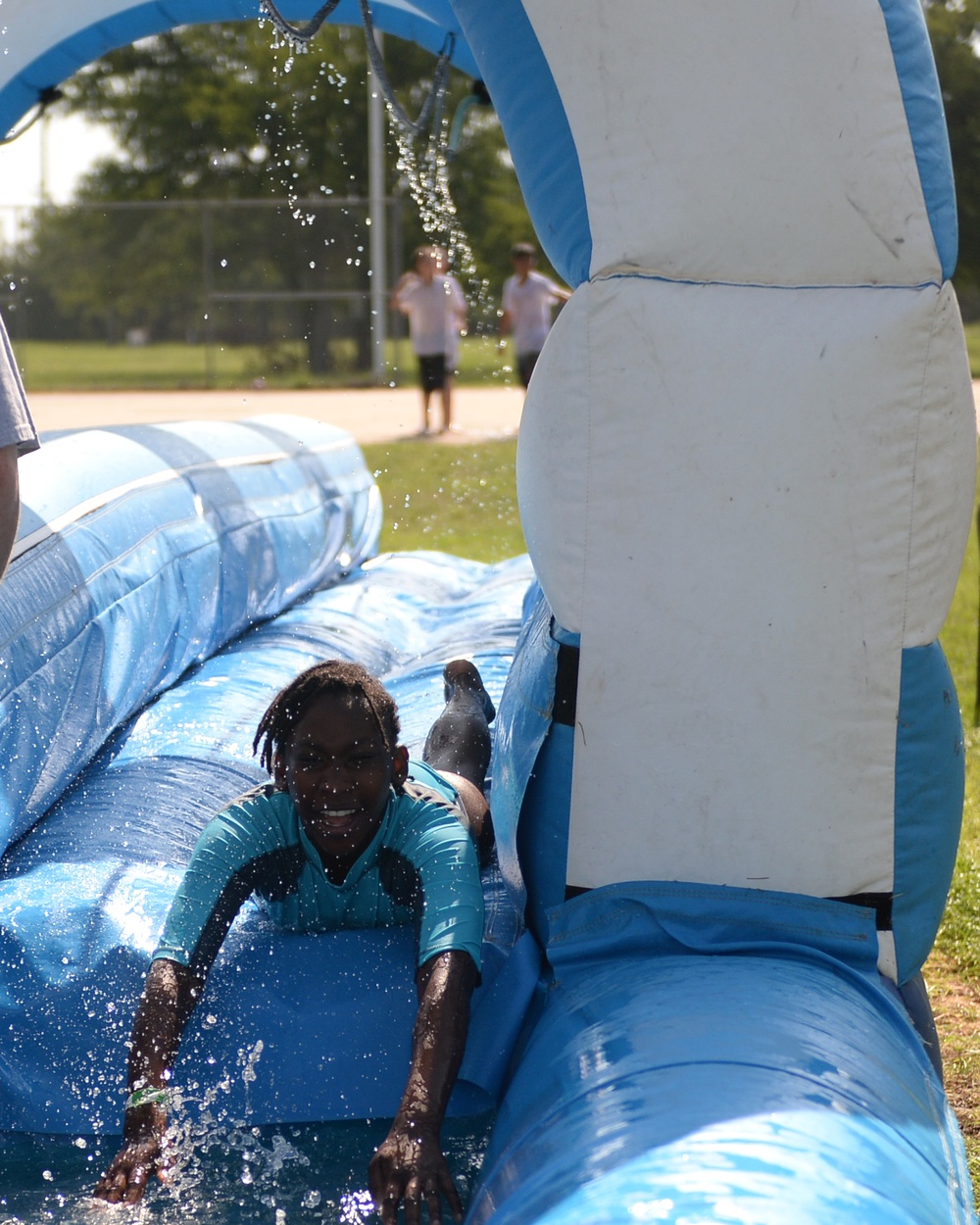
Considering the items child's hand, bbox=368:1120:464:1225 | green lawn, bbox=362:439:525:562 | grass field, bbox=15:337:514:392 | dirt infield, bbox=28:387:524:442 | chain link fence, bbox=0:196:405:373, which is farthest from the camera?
grass field, bbox=15:337:514:392

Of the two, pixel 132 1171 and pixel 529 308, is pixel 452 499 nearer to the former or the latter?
pixel 529 308

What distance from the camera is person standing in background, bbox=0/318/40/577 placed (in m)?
2.38

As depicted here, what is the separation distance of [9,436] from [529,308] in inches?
370

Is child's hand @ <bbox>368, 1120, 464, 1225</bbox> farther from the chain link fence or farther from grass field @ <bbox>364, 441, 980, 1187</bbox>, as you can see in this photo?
the chain link fence

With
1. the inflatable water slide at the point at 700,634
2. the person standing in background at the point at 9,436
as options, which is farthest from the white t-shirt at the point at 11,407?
the inflatable water slide at the point at 700,634

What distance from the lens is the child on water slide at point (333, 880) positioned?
2.18m

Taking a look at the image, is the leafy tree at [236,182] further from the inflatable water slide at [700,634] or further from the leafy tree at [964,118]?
the inflatable water slide at [700,634]

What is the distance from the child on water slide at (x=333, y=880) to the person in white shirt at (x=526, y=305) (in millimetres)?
9003

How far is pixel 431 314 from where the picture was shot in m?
11.8

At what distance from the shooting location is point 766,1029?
1897 mm

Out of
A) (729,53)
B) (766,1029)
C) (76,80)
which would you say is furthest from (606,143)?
(76,80)

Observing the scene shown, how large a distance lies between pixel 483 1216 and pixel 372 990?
24.0 inches

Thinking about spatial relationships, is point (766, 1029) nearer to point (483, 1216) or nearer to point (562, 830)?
point (483, 1216)

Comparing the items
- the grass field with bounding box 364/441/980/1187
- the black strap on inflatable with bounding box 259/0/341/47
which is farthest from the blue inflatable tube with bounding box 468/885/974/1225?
the black strap on inflatable with bounding box 259/0/341/47
